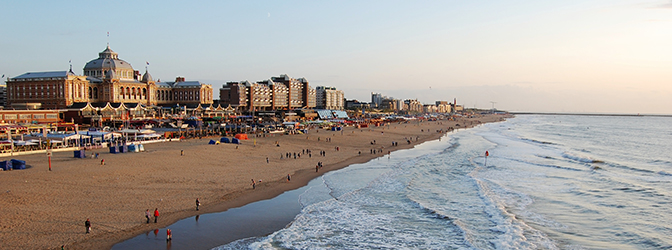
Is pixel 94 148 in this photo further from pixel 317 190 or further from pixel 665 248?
pixel 665 248

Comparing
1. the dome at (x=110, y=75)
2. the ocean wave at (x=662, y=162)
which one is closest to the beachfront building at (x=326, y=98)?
the dome at (x=110, y=75)

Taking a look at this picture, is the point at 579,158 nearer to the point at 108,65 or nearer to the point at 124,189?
the point at 124,189

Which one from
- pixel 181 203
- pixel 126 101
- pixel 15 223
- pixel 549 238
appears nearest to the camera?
pixel 15 223

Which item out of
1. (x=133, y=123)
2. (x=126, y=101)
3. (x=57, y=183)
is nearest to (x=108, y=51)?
(x=126, y=101)

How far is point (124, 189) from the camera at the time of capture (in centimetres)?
2319

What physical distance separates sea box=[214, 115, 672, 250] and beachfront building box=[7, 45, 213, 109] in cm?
6070

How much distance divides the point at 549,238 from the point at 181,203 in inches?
683

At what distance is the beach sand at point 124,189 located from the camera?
1669 centimetres

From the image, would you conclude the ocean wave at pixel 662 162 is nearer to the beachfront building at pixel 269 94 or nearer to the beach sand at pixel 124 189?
the beach sand at pixel 124 189

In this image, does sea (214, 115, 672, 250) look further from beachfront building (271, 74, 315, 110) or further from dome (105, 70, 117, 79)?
beachfront building (271, 74, 315, 110)

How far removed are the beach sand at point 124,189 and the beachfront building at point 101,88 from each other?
46.2 metres

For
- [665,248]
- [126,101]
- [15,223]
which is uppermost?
[126,101]

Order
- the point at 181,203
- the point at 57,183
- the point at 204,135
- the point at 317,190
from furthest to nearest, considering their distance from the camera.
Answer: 1. the point at 204,135
2. the point at 317,190
3. the point at 57,183
4. the point at 181,203

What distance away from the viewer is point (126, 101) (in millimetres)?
90750
